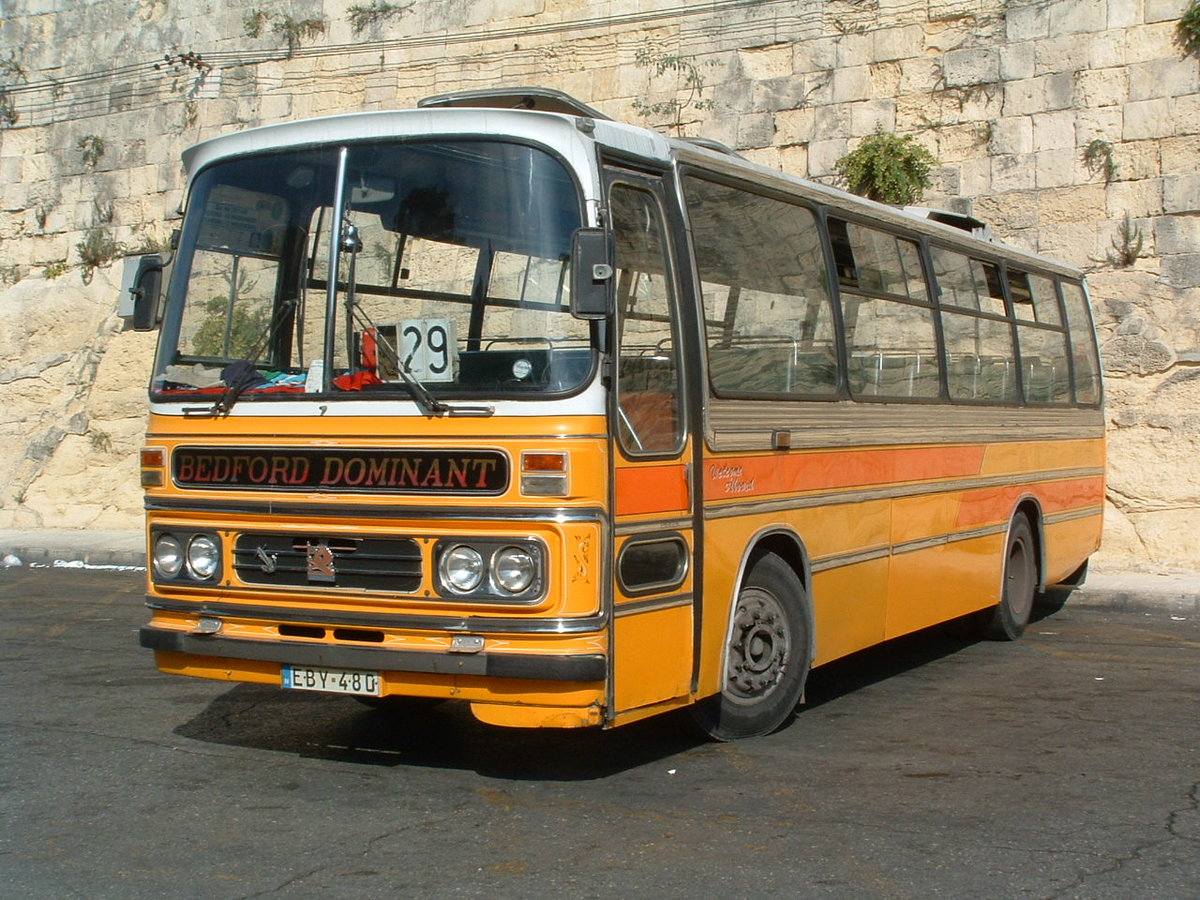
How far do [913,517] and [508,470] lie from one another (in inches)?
144

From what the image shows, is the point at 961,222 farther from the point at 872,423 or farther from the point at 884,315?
the point at 872,423

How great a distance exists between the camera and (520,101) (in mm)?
6480

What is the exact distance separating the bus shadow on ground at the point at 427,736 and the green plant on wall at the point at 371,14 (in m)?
13.5

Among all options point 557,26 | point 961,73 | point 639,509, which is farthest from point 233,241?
point 557,26

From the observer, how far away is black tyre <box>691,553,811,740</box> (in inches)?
261

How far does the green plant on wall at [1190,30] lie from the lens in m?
13.9

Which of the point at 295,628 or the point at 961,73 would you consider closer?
the point at 295,628

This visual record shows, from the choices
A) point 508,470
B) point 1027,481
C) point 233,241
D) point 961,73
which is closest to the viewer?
point 508,470

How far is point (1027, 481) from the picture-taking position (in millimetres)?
10258

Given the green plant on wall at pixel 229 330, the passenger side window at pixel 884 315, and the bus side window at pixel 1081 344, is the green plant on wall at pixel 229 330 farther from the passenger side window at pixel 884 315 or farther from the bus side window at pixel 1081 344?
the bus side window at pixel 1081 344

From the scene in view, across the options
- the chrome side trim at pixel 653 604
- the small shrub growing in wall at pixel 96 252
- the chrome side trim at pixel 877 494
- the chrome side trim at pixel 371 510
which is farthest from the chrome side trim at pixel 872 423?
the small shrub growing in wall at pixel 96 252

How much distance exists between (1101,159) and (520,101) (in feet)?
32.3

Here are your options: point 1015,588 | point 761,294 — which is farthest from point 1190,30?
point 761,294

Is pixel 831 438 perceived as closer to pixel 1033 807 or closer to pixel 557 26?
pixel 1033 807
